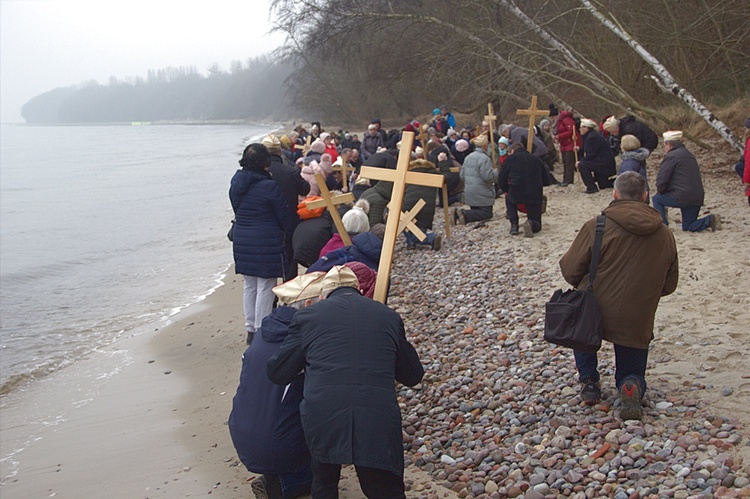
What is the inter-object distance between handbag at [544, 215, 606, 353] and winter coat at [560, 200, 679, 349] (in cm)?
5

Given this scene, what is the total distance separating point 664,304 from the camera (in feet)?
24.7

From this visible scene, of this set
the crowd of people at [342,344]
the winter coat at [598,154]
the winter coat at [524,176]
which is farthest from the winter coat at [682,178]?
the crowd of people at [342,344]

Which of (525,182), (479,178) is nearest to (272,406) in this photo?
(525,182)

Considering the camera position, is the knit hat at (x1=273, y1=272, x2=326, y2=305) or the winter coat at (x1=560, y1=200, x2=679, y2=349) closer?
the knit hat at (x1=273, y1=272, x2=326, y2=305)

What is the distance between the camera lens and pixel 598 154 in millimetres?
15328

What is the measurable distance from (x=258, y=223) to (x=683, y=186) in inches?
235

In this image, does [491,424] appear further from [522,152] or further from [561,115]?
[561,115]

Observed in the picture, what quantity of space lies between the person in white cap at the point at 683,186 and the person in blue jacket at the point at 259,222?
5.62 m

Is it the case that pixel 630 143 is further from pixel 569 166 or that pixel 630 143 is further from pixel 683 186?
pixel 569 166

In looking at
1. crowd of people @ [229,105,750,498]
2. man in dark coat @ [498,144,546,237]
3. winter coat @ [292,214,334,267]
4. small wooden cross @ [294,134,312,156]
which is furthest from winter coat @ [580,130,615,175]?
crowd of people @ [229,105,750,498]

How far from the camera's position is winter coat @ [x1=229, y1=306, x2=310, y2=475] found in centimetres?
451

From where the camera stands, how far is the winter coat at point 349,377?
12.8 ft

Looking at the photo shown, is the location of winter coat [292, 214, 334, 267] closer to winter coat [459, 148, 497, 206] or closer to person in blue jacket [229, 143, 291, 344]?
person in blue jacket [229, 143, 291, 344]

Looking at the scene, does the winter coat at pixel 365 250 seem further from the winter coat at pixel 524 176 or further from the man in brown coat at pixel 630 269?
the winter coat at pixel 524 176
